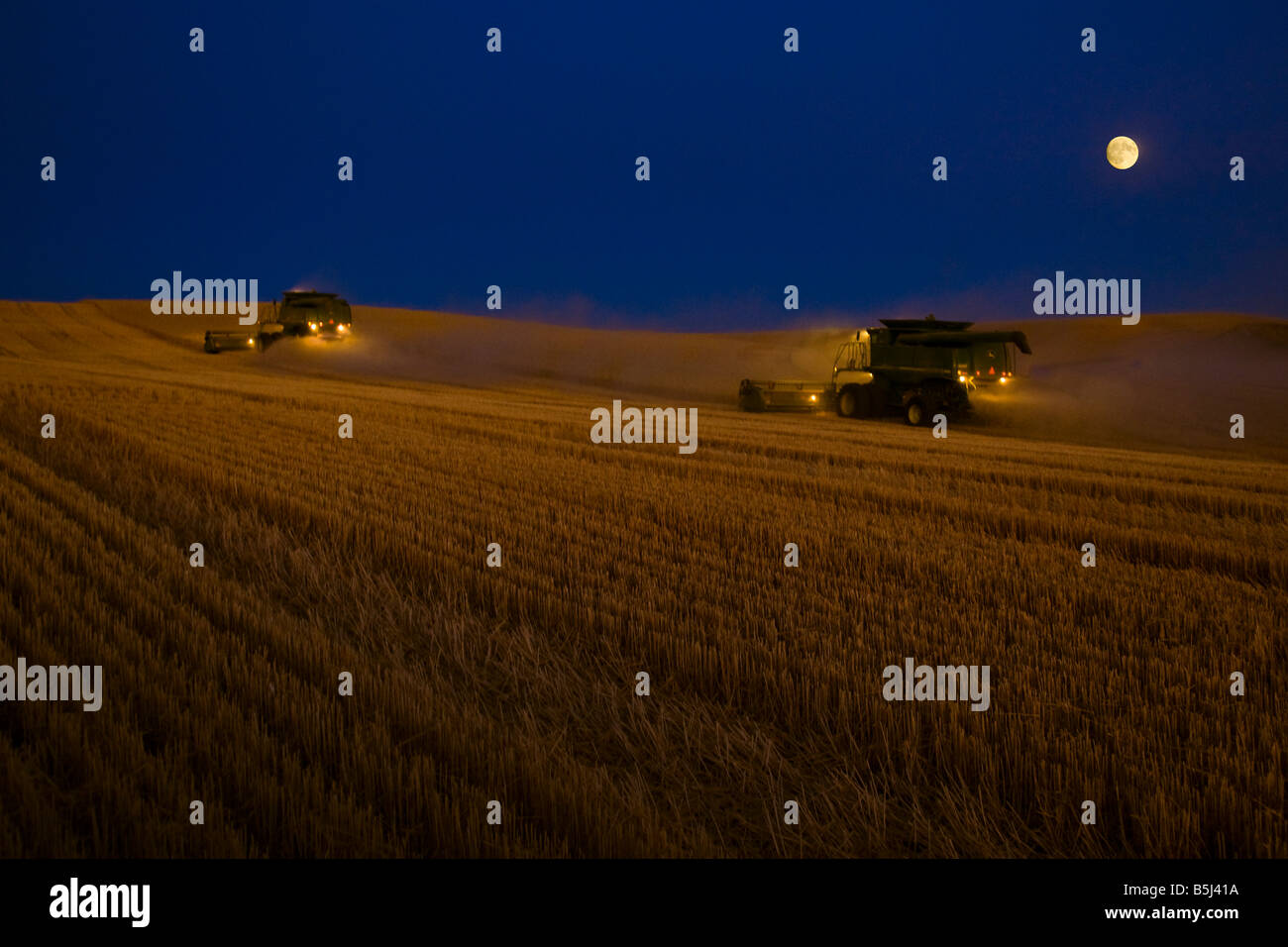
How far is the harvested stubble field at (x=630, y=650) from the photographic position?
3672mm

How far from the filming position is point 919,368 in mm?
24141

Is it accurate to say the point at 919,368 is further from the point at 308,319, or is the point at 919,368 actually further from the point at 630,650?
the point at 308,319

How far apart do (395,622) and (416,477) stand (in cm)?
575

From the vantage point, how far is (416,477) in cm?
1196

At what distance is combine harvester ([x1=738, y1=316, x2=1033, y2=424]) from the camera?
2370 centimetres

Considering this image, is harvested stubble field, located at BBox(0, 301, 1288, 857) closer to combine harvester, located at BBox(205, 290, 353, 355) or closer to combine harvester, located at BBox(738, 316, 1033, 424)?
combine harvester, located at BBox(738, 316, 1033, 424)

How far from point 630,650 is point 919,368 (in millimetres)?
19915

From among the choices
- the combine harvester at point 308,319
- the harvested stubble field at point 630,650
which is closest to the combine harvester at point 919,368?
the harvested stubble field at point 630,650

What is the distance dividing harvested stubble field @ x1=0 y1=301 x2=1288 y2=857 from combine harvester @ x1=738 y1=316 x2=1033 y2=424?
9.58 m

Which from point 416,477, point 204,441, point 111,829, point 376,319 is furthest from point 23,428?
point 376,319

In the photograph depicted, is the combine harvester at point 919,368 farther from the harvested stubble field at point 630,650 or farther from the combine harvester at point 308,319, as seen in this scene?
the combine harvester at point 308,319

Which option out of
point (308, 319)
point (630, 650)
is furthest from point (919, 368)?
point (308, 319)

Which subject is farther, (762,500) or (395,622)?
(762,500)
